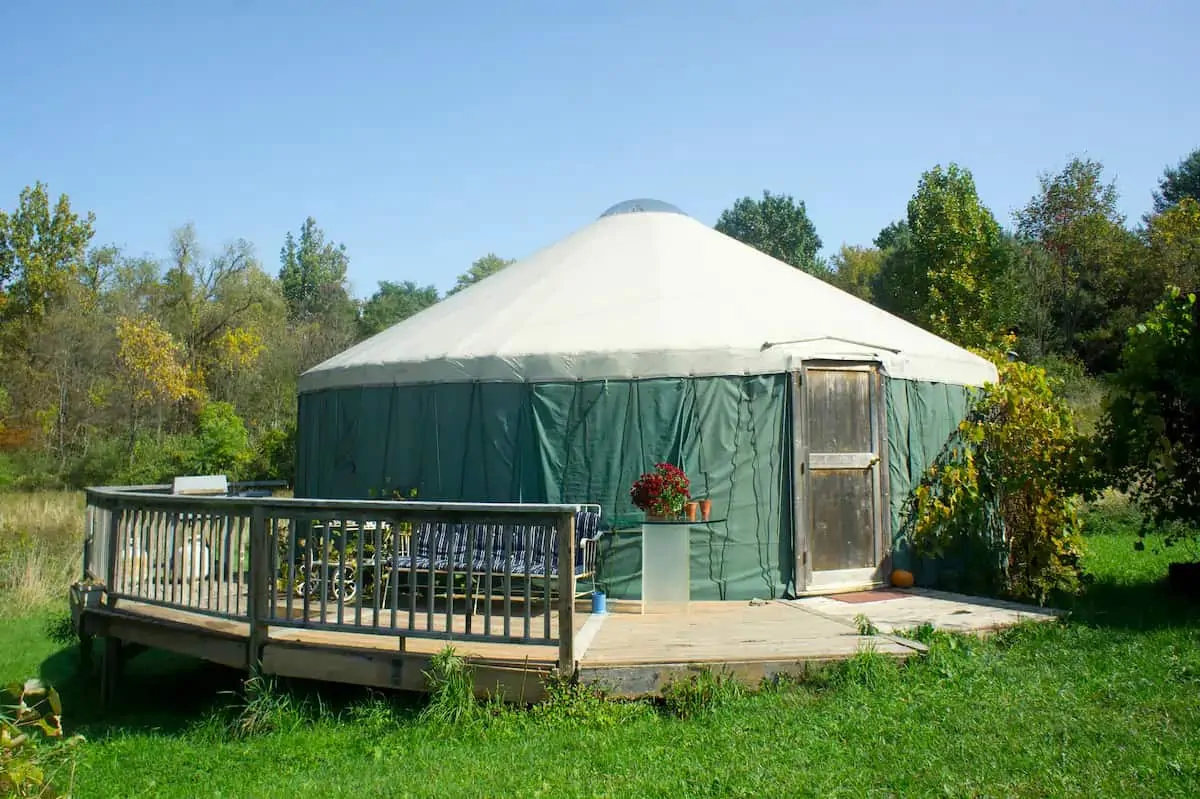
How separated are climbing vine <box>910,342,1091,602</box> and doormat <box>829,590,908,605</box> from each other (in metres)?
0.43

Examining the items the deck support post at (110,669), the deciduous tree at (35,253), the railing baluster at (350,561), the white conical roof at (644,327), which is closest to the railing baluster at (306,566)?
the railing baluster at (350,561)

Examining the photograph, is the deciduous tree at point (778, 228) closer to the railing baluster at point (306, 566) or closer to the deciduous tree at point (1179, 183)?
the deciduous tree at point (1179, 183)

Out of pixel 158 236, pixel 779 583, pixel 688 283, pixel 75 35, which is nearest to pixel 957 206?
pixel 688 283

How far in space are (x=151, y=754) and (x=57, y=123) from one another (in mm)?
10751

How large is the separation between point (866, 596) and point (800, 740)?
303 cm

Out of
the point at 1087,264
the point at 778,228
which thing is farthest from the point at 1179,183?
the point at 778,228

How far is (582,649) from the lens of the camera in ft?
15.9

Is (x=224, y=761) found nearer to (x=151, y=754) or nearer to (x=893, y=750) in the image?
(x=151, y=754)

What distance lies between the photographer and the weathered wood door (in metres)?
6.80

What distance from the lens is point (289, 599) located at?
16.1 ft

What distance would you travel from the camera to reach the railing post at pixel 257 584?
198 inches

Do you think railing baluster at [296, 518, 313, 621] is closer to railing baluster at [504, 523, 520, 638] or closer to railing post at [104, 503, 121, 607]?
railing baluster at [504, 523, 520, 638]

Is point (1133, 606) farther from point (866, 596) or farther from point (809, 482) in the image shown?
point (809, 482)

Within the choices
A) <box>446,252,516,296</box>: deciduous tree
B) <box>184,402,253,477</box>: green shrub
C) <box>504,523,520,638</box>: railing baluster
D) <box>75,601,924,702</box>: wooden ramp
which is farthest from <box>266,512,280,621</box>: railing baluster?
<box>446,252,516,296</box>: deciduous tree
